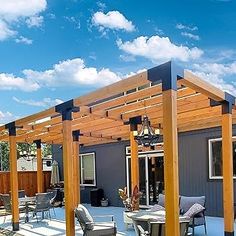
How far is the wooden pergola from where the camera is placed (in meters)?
4.37

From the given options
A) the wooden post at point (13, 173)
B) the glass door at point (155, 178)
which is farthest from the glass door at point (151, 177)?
Answer: the wooden post at point (13, 173)

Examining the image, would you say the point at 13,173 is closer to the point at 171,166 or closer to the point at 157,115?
the point at 157,115

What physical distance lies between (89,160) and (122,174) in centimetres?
241

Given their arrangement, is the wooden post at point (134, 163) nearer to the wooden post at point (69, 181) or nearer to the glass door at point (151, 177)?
the wooden post at point (69, 181)

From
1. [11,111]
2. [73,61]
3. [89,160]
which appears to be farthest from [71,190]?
[11,111]

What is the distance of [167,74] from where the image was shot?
4512 mm

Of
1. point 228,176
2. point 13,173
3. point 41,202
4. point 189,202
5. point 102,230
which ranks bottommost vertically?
point 41,202

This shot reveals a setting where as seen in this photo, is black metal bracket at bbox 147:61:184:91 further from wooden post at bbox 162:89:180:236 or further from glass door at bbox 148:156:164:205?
glass door at bbox 148:156:164:205

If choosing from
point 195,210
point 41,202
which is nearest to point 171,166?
point 195,210

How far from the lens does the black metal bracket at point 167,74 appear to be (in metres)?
4.47

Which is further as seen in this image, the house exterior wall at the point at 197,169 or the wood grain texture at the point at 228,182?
the house exterior wall at the point at 197,169

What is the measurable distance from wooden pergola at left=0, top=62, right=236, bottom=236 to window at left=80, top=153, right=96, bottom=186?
3.42 m

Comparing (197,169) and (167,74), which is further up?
(167,74)

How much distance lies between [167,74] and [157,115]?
12.5 ft
